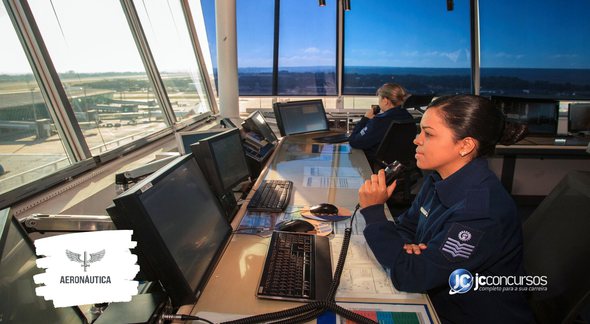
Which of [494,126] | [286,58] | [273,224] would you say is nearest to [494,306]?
[494,126]

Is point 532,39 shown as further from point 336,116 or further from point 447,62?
point 336,116

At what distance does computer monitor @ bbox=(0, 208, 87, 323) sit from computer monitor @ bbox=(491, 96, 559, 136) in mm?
3812

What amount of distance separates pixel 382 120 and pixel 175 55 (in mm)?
2588

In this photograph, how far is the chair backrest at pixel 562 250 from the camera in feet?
3.41

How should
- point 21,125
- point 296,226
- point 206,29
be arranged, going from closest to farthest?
1. point 296,226
2. point 21,125
3. point 206,29

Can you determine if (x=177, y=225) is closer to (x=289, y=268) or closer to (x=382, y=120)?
(x=289, y=268)

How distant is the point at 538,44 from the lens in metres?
5.17

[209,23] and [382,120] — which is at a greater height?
[209,23]

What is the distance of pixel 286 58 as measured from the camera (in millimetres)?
5609

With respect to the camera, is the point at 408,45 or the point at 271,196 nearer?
the point at 271,196


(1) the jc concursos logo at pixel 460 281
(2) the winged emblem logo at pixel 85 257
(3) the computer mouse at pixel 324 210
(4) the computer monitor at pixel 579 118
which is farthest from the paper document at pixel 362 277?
(4) the computer monitor at pixel 579 118

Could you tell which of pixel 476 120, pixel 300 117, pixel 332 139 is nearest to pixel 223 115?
pixel 300 117

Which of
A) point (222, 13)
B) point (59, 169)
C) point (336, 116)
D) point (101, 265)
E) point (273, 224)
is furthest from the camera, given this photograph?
point (336, 116)

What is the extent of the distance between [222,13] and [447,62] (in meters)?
3.63
